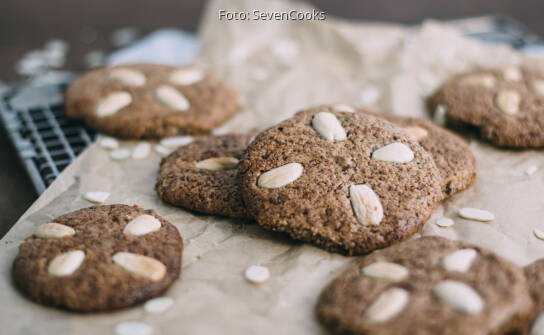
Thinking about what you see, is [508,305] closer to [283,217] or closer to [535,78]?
[283,217]

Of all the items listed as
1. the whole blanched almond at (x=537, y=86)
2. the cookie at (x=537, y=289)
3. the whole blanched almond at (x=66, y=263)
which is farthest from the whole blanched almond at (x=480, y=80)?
the whole blanched almond at (x=66, y=263)

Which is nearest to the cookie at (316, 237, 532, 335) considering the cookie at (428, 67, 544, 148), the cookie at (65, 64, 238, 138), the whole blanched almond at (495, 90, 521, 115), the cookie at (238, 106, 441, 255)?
the cookie at (238, 106, 441, 255)

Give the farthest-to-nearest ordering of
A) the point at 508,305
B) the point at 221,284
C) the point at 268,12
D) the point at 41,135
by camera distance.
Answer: the point at 268,12, the point at 41,135, the point at 221,284, the point at 508,305

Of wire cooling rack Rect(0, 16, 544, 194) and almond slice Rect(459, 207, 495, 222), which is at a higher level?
wire cooling rack Rect(0, 16, 544, 194)

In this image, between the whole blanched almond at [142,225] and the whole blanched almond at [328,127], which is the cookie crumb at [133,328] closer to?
the whole blanched almond at [142,225]

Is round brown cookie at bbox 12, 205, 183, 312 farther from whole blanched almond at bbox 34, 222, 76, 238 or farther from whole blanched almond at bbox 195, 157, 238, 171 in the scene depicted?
whole blanched almond at bbox 195, 157, 238, 171

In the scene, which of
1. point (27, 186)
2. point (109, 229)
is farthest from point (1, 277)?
point (27, 186)
